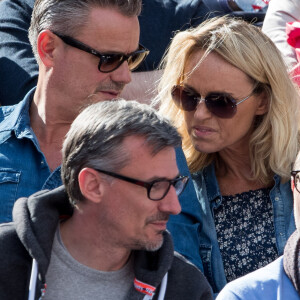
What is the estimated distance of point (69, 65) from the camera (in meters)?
3.22

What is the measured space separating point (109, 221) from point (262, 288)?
1.81ft

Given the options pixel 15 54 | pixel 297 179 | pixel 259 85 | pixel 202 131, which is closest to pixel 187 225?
pixel 202 131

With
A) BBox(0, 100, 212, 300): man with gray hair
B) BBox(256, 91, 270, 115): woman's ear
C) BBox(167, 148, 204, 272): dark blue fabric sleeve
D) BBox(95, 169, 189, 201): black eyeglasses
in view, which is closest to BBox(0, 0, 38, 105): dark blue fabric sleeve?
BBox(167, 148, 204, 272): dark blue fabric sleeve

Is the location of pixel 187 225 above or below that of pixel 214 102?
below

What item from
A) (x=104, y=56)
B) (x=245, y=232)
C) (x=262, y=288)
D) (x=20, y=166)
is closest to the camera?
(x=262, y=288)

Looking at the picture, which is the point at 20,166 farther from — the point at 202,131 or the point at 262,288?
the point at 262,288

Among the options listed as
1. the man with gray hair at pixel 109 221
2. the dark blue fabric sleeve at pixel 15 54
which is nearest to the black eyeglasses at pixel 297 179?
the man with gray hair at pixel 109 221

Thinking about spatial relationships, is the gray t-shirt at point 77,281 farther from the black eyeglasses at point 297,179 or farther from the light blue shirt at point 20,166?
the black eyeglasses at point 297,179

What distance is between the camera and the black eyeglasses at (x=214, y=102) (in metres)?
3.38

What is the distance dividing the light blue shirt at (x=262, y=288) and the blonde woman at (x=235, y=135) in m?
0.79

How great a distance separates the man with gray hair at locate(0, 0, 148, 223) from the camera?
3174 mm

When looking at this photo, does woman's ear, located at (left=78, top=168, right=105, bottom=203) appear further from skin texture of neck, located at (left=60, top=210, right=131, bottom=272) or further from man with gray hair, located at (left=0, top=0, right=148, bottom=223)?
man with gray hair, located at (left=0, top=0, right=148, bottom=223)

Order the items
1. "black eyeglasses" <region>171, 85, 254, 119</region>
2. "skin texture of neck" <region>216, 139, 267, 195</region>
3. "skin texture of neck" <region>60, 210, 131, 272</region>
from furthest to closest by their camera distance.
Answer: "skin texture of neck" <region>216, 139, 267, 195</region>, "black eyeglasses" <region>171, 85, 254, 119</region>, "skin texture of neck" <region>60, 210, 131, 272</region>

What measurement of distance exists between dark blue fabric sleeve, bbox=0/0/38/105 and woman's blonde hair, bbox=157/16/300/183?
2.38 feet
